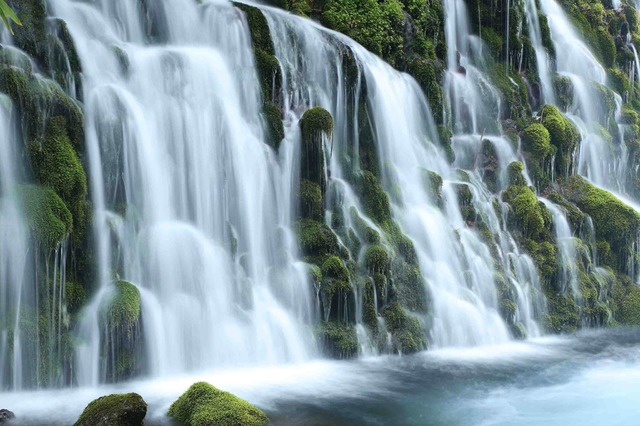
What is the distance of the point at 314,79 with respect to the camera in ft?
48.9

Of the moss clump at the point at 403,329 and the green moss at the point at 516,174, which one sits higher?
the green moss at the point at 516,174

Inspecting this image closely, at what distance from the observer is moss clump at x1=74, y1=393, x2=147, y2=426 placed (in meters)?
7.23

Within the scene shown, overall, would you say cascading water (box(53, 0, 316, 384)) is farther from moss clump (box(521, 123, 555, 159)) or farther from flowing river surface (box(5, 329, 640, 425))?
moss clump (box(521, 123, 555, 159))

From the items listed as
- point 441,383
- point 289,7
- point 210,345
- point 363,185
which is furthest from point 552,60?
point 210,345

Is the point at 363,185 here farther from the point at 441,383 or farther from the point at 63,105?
A: the point at 63,105

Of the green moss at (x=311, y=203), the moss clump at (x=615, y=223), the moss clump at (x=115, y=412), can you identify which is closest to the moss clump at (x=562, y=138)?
the moss clump at (x=615, y=223)

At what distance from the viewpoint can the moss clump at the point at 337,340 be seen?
471 inches

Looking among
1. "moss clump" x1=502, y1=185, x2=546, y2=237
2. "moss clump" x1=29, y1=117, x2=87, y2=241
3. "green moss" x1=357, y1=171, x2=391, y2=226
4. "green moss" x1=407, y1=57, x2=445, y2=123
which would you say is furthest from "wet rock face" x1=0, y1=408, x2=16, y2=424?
"green moss" x1=407, y1=57, x2=445, y2=123

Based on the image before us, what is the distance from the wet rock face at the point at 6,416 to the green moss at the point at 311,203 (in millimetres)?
6431

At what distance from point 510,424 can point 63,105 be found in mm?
8083

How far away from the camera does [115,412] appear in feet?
24.0

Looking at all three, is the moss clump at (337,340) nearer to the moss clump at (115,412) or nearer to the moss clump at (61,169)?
the moss clump at (61,169)

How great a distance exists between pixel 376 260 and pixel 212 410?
18.0 feet

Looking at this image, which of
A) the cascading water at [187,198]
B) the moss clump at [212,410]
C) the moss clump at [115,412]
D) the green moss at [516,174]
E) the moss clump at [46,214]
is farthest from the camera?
the green moss at [516,174]
